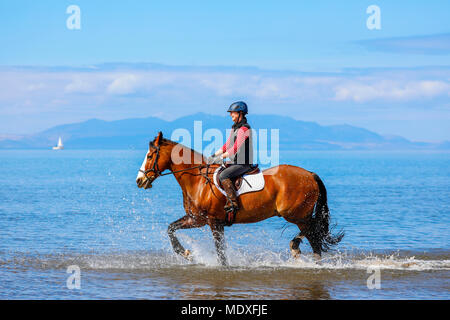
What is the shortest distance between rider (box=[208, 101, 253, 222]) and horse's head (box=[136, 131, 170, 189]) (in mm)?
1035

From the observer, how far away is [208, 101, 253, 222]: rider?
12.1 m

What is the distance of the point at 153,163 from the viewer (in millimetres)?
12383

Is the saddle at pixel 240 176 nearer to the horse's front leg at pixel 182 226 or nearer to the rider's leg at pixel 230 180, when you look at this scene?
the rider's leg at pixel 230 180

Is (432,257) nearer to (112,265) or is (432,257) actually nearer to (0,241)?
(112,265)

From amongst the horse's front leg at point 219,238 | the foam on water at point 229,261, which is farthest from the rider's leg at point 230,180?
the foam on water at point 229,261

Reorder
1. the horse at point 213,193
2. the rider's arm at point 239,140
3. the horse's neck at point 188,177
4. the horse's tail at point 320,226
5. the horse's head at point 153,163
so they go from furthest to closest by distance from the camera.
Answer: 1. the horse's tail at point 320,226
2. the horse's neck at point 188,177
3. the horse at point 213,193
4. the horse's head at point 153,163
5. the rider's arm at point 239,140

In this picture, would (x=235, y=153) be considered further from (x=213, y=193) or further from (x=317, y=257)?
(x=317, y=257)

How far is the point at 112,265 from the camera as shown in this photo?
43.7 ft

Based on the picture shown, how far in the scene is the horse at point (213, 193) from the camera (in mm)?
12516

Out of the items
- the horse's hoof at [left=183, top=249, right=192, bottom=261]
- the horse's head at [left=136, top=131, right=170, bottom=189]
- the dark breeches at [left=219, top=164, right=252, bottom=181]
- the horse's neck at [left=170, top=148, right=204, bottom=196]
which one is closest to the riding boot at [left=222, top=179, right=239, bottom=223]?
the dark breeches at [left=219, top=164, right=252, bottom=181]

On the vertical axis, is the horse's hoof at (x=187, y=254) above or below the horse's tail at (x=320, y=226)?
below

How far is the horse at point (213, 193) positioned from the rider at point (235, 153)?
0.73ft

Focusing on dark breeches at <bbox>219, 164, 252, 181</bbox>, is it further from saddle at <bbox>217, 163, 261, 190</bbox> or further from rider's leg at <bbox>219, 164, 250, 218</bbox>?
saddle at <bbox>217, 163, 261, 190</bbox>
